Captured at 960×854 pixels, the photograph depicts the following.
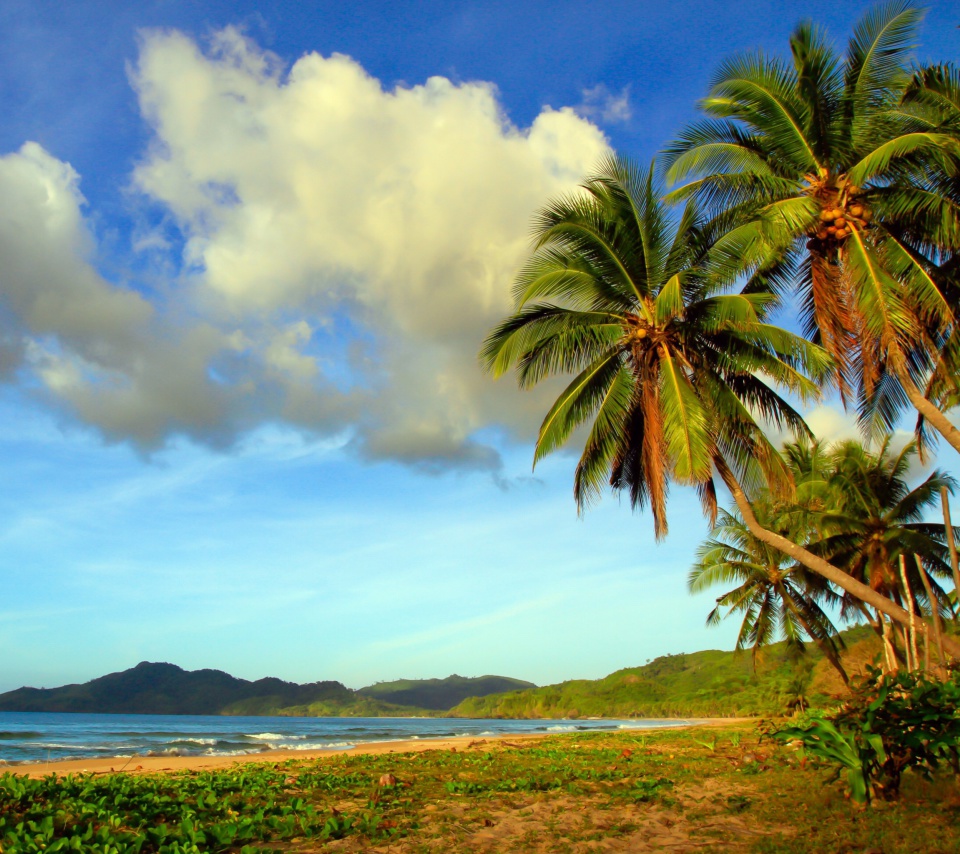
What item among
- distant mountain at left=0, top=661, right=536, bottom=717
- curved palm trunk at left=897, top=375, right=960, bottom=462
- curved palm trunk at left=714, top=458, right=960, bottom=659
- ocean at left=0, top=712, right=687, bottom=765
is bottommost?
distant mountain at left=0, top=661, right=536, bottom=717

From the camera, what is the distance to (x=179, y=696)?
172 metres

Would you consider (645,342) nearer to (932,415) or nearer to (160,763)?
(932,415)

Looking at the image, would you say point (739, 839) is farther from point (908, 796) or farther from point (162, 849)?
point (162, 849)

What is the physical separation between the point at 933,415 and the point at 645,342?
15.8 feet

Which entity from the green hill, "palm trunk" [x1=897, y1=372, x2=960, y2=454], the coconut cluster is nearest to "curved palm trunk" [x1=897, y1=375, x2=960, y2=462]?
"palm trunk" [x1=897, y1=372, x2=960, y2=454]

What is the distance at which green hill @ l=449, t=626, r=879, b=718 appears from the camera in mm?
68375

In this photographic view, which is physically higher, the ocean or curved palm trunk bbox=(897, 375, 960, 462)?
curved palm trunk bbox=(897, 375, 960, 462)

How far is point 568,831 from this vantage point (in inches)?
221

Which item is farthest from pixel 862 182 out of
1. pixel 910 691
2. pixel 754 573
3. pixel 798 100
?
pixel 754 573

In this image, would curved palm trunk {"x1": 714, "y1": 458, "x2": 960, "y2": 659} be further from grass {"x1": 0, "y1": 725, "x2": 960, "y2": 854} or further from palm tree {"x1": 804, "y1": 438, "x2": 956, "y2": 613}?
palm tree {"x1": 804, "y1": 438, "x2": 956, "y2": 613}

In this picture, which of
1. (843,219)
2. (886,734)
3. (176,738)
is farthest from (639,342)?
(176,738)

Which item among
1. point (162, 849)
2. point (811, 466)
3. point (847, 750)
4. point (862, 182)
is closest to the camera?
point (162, 849)

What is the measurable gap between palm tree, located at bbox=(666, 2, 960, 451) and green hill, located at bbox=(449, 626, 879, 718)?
30189 millimetres

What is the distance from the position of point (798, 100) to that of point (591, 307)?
193 inches
